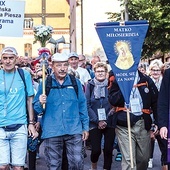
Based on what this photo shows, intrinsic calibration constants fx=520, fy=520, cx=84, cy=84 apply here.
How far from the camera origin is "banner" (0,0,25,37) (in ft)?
26.0

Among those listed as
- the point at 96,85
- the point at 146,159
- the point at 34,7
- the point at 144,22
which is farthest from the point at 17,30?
the point at 34,7

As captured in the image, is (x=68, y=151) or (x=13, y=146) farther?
(x=68, y=151)

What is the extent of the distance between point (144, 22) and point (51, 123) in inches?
70.9

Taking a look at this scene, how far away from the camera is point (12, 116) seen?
6391 mm

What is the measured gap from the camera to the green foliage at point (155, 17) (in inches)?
1051

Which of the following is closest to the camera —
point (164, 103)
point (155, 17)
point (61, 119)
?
point (164, 103)

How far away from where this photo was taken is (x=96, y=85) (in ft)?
27.8

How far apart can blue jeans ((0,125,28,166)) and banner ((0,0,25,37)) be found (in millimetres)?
2000

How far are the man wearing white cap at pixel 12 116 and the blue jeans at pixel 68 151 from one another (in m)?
0.35

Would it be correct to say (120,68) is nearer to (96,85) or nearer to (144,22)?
(144,22)

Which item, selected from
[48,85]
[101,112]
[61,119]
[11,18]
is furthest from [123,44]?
[11,18]

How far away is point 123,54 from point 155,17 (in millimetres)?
20792

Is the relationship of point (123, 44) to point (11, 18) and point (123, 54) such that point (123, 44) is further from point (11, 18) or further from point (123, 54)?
point (11, 18)

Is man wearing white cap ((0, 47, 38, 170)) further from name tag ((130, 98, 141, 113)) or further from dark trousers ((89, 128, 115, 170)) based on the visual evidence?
dark trousers ((89, 128, 115, 170))
